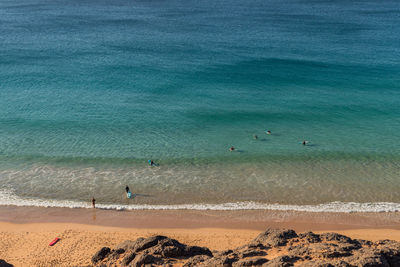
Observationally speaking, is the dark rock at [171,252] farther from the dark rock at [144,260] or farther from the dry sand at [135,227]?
the dry sand at [135,227]

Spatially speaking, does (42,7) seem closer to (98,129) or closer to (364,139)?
(98,129)

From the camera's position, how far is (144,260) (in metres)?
16.2

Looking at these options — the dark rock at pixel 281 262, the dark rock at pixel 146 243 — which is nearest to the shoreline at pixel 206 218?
the dark rock at pixel 146 243

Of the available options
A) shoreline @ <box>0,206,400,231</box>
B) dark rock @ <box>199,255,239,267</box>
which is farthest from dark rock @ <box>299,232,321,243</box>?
shoreline @ <box>0,206,400,231</box>

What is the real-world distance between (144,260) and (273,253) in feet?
21.7

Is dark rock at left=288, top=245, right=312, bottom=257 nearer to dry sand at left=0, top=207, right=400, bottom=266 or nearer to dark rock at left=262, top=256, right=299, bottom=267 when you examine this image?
dark rock at left=262, top=256, right=299, bottom=267

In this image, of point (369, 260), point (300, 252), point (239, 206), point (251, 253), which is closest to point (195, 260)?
point (251, 253)

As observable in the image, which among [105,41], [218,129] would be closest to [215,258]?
[218,129]

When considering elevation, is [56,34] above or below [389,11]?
below

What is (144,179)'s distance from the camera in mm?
31109

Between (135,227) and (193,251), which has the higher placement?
(193,251)

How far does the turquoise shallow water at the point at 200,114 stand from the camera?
30312 millimetres

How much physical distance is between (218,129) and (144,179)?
12.6m

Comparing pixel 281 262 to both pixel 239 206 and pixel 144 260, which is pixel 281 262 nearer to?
pixel 144 260
